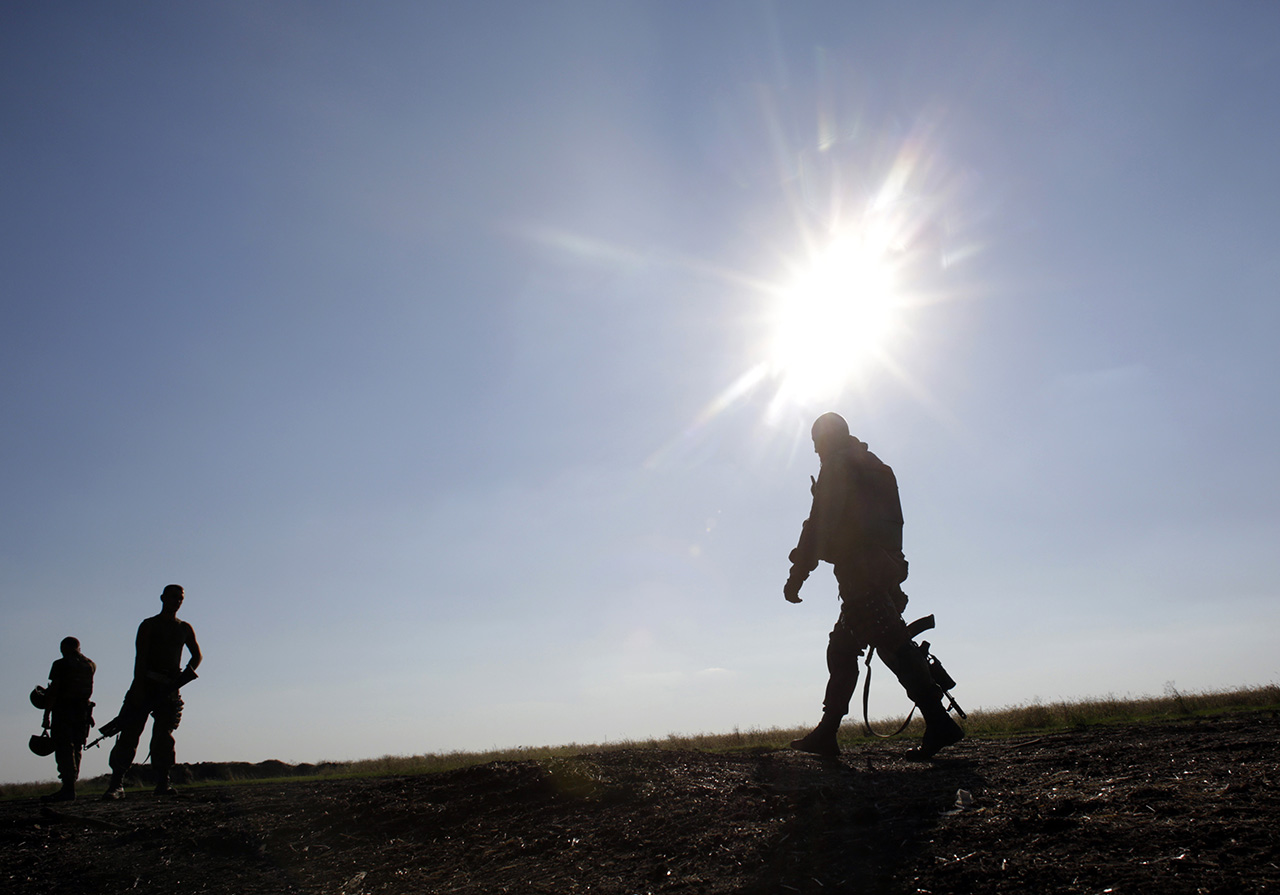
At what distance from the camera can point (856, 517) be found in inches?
271

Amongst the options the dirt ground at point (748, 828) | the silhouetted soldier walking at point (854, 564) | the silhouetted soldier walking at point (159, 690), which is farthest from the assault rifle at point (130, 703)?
the silhouetted soldier walking at point (854, 564)

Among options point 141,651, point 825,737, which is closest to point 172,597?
point 141,651

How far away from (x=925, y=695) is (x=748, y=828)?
2.74 m

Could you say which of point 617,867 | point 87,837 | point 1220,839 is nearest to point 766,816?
point 617,867

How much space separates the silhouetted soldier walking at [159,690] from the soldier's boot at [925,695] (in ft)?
27.6

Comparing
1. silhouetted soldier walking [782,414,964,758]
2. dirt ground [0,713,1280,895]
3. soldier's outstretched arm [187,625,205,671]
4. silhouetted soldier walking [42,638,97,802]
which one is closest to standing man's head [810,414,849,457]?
silhouetted soldier walking [782,414,964,758]

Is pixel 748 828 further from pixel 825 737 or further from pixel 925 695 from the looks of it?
pixel 825 737

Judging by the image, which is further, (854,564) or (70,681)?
(70,681)

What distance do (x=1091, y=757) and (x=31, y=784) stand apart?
19.1 metres

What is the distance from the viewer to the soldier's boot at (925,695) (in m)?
5.83

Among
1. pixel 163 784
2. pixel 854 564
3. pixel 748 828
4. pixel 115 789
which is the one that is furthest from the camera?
pixel 163 784

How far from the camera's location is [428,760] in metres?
12.7

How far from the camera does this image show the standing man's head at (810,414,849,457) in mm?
7266

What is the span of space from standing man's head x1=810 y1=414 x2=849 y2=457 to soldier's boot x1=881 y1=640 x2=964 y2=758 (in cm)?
195
